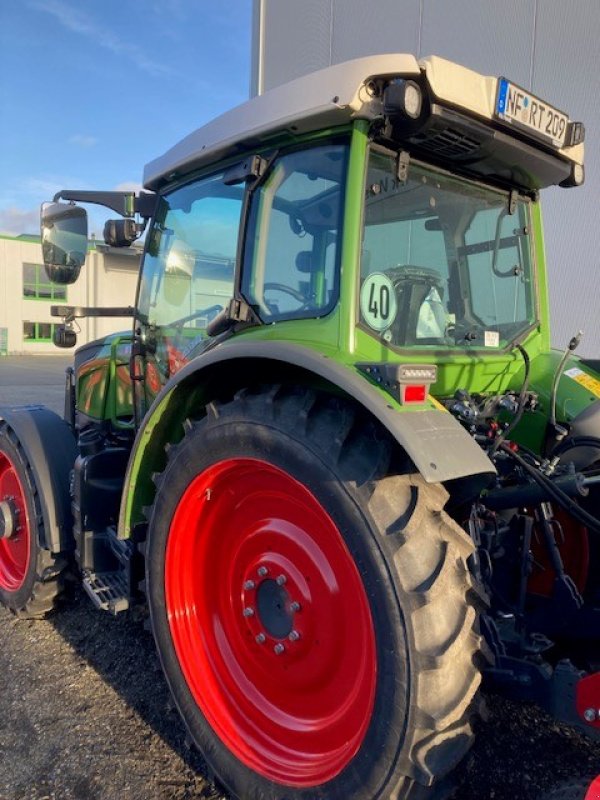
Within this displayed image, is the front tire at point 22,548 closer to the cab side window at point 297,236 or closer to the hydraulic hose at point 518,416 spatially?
the cab side window at point 297,236

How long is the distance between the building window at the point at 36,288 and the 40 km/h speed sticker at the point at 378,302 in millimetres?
30510

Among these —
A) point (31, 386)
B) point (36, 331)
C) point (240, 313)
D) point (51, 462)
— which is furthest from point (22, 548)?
point (36, 331)

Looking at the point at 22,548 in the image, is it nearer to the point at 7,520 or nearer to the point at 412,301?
the point at 7,520

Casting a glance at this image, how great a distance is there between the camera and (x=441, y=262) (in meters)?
2.50

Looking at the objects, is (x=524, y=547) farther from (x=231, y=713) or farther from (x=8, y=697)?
(x=8, y=697)

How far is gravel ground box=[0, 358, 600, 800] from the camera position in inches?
86.0

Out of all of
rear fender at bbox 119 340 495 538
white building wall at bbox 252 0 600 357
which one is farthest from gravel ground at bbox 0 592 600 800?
white building wall at bbox 252 0 600 357

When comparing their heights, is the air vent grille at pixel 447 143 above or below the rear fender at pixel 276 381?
above

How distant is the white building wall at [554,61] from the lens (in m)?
8.66

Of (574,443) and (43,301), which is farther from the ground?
(43,301)

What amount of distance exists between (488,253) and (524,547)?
45.7 inches

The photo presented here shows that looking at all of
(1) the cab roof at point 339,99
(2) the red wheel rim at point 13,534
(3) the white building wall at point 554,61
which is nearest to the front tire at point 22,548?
(2) the red wheel rim at point 13,534

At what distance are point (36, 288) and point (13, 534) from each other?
29584mm

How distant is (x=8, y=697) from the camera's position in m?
2.69
